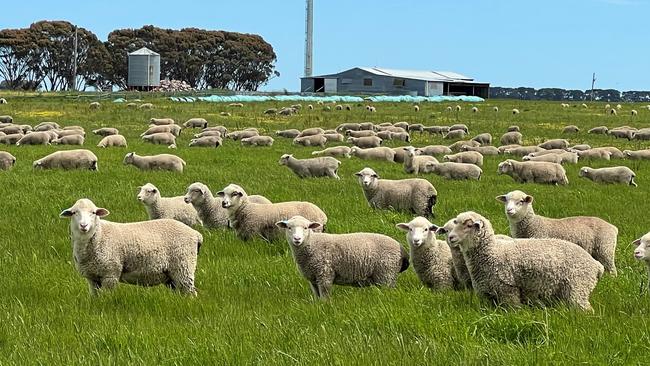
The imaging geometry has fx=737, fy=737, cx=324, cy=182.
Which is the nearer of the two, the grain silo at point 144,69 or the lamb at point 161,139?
the lamb at point 161,139

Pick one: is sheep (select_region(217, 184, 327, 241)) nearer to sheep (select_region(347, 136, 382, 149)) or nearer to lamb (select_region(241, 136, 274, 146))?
sheep (select_region(347, 136, 382, 149))

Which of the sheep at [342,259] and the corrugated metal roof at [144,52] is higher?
the corrugated metal roof at [144,52]

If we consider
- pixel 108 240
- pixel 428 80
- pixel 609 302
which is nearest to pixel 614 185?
pixel 609 302

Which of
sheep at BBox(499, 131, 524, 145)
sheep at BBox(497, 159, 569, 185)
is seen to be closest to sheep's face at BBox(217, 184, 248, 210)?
sheep at BBox(497, 159, 569, 185)

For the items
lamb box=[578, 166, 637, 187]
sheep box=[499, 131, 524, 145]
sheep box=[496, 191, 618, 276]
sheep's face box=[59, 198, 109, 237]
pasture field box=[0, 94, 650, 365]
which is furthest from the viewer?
sheep box=[499, 131, 524, 145]

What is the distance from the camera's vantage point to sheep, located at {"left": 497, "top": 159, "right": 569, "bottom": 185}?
16922 millimetres

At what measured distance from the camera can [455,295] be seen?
22.6 ft

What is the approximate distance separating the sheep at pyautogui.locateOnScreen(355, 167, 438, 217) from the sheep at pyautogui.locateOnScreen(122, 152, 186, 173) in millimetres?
5842

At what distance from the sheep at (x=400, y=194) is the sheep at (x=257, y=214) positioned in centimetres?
288

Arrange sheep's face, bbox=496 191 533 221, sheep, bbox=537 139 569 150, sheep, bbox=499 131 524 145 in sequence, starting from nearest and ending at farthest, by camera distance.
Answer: sheep's face, bbox=496 191 533 221 → sheep, bbox=537 139 569 150 → sheep, bbox=499 131 524 145

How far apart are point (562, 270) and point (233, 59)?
102m

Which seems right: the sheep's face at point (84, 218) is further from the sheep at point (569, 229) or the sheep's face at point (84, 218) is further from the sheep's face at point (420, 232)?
the sheep at point (569, 229)

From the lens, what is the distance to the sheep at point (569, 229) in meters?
8.77

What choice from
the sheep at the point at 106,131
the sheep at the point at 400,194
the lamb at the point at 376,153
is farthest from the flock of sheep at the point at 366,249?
the sheep at the point at 106,131
